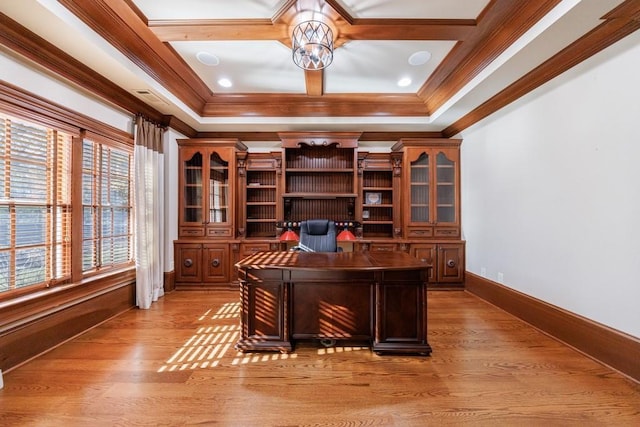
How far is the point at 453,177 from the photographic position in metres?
4.57

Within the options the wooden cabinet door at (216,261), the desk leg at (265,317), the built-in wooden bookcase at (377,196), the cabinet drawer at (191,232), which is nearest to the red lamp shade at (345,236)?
the built-in wooden bookcase at (377,196)

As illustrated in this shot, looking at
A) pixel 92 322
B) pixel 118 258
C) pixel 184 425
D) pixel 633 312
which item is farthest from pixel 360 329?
pixel 118 258

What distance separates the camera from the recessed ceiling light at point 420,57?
3.02 meters

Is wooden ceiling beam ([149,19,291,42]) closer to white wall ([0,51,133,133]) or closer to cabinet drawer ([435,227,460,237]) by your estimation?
white wall ([0,51,133,133])

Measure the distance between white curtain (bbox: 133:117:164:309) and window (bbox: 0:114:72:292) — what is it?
2.51 ft

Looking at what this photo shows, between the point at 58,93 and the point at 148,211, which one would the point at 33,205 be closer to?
the point at 58,93

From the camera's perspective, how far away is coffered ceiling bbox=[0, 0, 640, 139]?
6.99 feet

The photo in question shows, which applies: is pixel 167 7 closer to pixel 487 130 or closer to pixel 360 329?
pixel 360 329

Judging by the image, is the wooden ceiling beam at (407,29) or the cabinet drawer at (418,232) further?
the cabinet drawer at (418,232)

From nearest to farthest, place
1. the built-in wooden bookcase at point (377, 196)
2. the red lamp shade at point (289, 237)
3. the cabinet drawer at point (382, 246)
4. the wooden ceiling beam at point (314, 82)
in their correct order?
the wooden ceiling beam at point (314, 82) → the red lamp shade at point (289, 237) → the cabinet drawer at point (382, 246) → the built-in wooden bookcase at point (377, 196)

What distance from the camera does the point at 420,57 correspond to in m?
3.09

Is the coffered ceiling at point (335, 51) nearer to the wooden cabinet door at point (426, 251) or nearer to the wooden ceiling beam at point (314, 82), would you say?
the wooden ceiling beam at point (314, 82)

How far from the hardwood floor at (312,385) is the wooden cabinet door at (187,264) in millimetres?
1537

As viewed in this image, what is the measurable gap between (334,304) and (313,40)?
2302 mm
